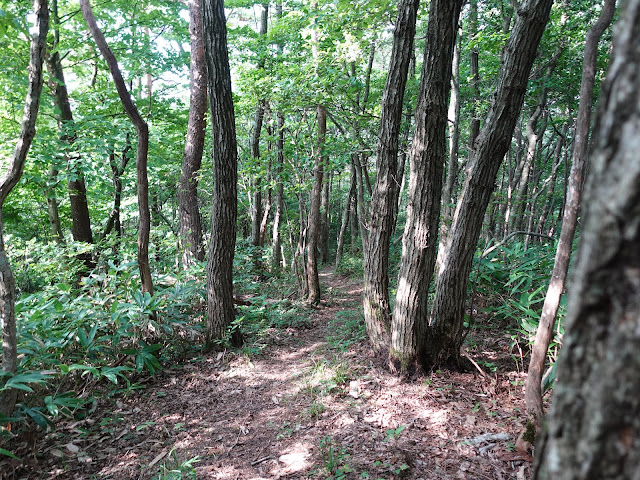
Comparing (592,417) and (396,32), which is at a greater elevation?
(396,32)

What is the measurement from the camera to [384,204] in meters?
5.02

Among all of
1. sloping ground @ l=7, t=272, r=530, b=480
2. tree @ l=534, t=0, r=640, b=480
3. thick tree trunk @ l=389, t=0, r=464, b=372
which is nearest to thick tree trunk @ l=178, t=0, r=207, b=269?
sloping ground @ l=7, t=272, r=530, b=480

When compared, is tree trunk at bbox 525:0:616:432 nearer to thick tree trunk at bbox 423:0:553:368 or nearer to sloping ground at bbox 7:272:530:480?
sloping ground at bbox 7:272:530:480

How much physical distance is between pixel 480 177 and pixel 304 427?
3124mm

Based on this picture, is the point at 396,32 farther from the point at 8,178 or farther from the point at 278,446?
the point at 278,446

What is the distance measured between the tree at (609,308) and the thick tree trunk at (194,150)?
7.77 metres

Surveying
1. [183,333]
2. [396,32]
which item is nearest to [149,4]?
[396,32]

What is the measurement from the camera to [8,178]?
3406mm

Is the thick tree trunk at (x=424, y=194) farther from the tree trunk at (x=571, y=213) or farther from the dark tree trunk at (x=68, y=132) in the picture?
the dark tree trunk at (x=68, y=132)

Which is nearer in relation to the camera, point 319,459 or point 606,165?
point 606,165

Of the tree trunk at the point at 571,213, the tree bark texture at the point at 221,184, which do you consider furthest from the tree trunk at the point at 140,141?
the tree trunk at the point at 571,213

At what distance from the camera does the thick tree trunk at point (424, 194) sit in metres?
3.96

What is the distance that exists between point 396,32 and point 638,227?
4827 mm

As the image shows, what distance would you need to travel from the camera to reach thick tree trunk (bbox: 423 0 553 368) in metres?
3.52
